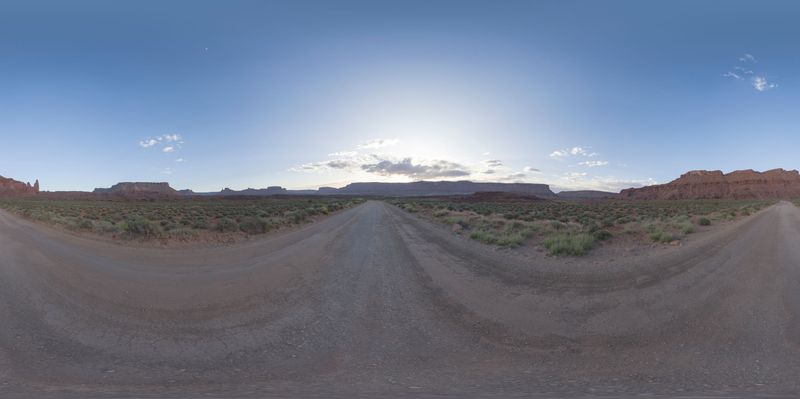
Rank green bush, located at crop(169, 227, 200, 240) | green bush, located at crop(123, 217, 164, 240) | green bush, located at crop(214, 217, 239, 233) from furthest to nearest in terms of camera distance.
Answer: green bush, located at crop(214, 217, 239, 233)
green bush, located at crop(123, 217, 164, 240)
green bush, located at crop(169, 227, 200, 240)

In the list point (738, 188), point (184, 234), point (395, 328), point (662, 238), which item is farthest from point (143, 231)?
point (738, 188)

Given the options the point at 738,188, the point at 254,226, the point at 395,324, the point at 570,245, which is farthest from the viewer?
the point at 738,188

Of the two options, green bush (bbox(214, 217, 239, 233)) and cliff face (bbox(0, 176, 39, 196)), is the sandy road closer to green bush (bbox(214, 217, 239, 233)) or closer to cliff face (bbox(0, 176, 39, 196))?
green bush (bbox(214, 217, 239, 233))

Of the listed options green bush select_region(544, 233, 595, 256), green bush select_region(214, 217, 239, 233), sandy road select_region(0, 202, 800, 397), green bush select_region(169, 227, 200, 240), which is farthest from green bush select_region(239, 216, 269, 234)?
green bush select_region(544, 233, 595, 256)

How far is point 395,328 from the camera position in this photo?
7.39 metres

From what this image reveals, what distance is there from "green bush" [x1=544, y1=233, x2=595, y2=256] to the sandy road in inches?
98.6

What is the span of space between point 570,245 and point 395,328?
1100 cm

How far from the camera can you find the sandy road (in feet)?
17.9

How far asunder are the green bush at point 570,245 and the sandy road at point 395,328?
2.50m

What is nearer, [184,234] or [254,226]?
[184,234]

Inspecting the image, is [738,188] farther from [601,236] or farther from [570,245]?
[570,245]

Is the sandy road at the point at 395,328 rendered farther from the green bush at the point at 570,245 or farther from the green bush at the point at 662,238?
the green bush at the point at 662,238

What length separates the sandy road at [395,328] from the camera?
17.9 ft

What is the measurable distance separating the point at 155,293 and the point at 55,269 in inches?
172
